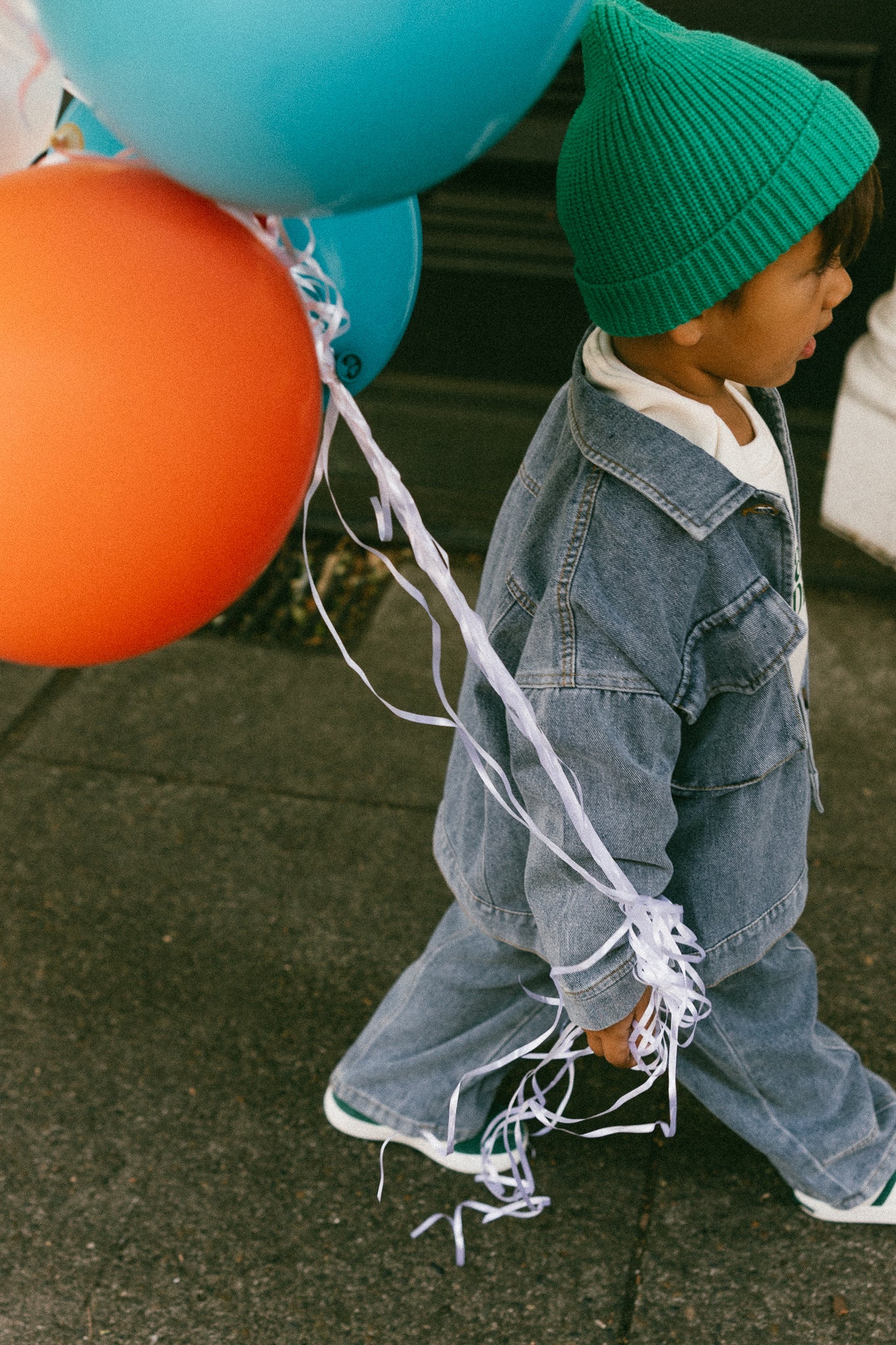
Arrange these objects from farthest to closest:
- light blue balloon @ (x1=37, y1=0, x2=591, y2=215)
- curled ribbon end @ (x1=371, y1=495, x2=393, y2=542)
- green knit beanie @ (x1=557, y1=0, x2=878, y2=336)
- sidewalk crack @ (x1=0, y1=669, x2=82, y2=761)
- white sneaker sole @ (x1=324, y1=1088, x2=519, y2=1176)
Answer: sidewalk crack @ (x1=0, y1=669, x2=82, y2=761) → white sneaker sole @ (x1=324, y1=1088, x2=519, y2=1176) → curled ribbon end @ (x1=371, y1=495, x2=393, y2=542) → green knit beanie @ (x1=557, y1=0, x2=878, y2=336) → light blue balloon @ (x1=37, y1=0, x2=591, y2=215)

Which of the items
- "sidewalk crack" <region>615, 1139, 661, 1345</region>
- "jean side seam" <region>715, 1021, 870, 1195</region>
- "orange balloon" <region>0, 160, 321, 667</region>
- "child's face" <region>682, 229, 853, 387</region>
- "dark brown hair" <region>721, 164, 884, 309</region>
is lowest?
"sidewalk crack" <region>615, 1139, 661, 1345</region>

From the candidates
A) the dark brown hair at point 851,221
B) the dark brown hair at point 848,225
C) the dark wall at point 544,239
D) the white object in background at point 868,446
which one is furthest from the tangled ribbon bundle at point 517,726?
the dark wall at point 544,239

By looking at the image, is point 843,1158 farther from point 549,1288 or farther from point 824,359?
point 824,359

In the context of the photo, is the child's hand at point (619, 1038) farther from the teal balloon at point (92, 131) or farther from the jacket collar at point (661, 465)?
the teal balloon at point (92, 131)

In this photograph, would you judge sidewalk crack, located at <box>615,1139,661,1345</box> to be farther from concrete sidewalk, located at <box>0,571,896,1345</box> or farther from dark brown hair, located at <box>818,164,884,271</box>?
dark brown hair, located at <box>818,164,884,271</box>

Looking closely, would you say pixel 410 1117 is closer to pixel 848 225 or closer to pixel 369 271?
pixel 369 271

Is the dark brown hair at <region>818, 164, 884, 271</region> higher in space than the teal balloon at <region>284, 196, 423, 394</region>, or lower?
lower

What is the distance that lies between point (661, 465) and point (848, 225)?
0.34 metres

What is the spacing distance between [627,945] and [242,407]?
2.72 ft

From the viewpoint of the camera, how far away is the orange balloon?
1106 mm

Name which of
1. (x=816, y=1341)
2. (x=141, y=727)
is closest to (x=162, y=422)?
(x=816, y=1341)

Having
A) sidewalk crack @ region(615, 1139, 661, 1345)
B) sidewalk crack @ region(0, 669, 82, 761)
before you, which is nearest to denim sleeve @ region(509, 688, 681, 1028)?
sidewalk crack @ region(615, 1139, 661, 1345)

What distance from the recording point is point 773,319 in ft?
4.93

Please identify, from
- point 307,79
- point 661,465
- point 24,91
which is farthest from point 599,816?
point 24,91
